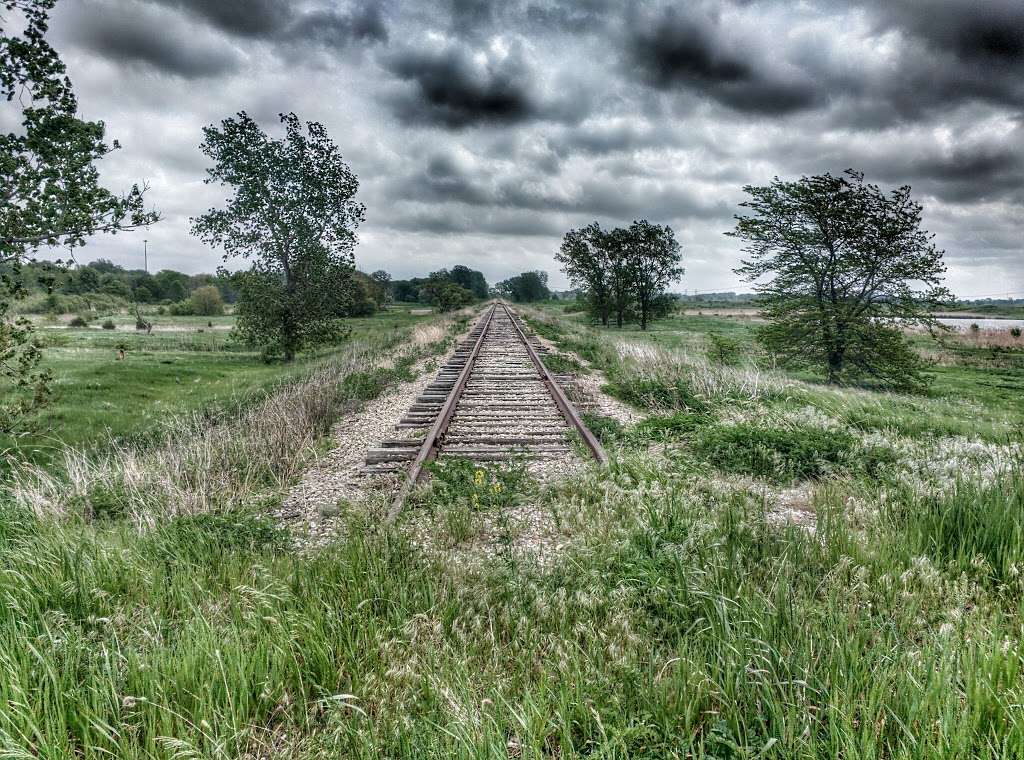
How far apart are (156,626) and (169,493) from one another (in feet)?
8.47

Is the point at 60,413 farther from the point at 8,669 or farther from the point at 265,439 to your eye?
the point at 8,669

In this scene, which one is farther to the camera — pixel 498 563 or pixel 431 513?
pixel 431 513

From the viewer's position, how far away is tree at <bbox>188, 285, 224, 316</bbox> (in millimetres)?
81188

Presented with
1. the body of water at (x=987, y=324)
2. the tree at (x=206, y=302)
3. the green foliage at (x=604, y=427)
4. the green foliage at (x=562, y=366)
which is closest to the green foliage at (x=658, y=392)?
the green foliage at (x=604, y=427)

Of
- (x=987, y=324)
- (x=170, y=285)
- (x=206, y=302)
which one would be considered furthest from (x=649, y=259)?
(x=170, y=285)

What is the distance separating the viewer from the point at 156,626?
9.04 ft

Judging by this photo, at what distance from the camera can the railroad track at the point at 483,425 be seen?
6496mm

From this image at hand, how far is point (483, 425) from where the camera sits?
8.15 meters

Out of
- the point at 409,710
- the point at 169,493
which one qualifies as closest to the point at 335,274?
the point at 169,493

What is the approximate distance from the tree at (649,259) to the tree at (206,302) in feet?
242

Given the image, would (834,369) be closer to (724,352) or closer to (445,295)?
(724,352)

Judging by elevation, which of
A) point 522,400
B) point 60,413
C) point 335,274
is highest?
point 335,274

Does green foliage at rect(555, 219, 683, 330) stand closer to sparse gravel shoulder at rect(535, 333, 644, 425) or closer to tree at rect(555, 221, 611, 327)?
tree at rect(555, 221, 611, 327)

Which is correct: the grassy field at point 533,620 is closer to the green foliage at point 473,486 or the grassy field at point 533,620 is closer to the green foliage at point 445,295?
the green foliage at point 473,486
